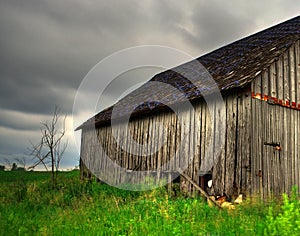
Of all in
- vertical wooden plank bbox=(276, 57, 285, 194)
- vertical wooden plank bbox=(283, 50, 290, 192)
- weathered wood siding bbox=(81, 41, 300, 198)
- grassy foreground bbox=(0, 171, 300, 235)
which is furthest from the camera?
vertical wooden plank bbox=(283, 50, 290, 192)

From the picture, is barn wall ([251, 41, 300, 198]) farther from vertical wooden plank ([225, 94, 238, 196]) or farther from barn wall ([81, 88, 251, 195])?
vertical wooden plank ([225, 94, 238, 196])

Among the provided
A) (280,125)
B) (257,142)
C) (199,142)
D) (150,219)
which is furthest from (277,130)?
(150,219)

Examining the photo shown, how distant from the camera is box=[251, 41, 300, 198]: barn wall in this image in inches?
440

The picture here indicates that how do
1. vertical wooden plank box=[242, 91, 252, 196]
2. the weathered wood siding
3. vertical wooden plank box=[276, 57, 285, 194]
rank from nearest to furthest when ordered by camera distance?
vertical wooden plank box=[242, 91, 252, 196], the weathered wood siding, vertical wooden plank box=[276, 57, 285, 194]

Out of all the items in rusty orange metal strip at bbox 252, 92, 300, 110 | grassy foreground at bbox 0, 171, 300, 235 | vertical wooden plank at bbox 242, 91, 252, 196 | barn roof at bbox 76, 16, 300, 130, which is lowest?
grassy foreground at bbox 0, 171, 300, 235

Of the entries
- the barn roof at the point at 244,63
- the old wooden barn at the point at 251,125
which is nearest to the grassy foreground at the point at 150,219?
the old wooden barn at the point at 251,125

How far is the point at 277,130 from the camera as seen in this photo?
38.7 feet

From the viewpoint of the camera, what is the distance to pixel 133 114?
Answer: 54.6 ft

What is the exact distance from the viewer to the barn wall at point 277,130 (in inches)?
440

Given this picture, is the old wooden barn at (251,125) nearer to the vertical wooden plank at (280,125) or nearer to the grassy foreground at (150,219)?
the vertical wooden plank at (280,125)

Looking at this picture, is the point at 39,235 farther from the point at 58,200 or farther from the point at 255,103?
the point at 255,103

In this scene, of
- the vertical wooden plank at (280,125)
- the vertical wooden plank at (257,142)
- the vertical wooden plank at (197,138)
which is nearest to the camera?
the vertical wooden plank at (257,142)

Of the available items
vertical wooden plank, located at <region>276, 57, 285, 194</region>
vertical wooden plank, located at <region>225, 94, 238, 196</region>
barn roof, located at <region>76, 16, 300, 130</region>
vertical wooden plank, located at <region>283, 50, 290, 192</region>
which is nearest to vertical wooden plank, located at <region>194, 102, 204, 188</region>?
barn roof, located at <region>76, 16, 300, 130</region>

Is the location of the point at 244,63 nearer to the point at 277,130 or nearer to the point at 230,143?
the point at 277,130
